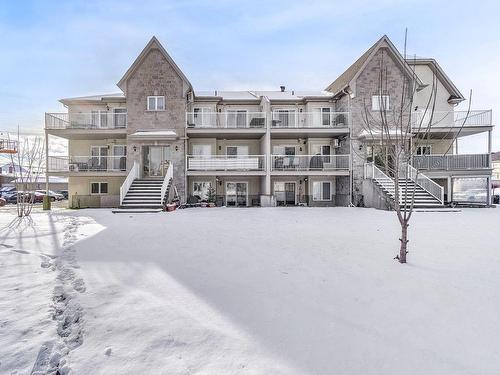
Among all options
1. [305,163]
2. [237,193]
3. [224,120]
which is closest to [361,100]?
[305,163]

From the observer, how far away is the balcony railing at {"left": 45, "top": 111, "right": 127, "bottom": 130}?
2147cm

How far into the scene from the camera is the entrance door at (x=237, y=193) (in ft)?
78.7

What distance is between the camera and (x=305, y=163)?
22.3 meters

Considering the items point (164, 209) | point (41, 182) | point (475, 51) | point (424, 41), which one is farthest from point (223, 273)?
point (41, 182)

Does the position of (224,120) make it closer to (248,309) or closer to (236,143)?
(236,143)

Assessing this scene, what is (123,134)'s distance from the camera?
22172 mm

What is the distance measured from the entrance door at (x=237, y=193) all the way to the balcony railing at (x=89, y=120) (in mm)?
8986

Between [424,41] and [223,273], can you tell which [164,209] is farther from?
[424,41]

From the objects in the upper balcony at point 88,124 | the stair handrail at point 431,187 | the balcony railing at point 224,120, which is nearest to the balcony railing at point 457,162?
the stair handrail at point 431,187

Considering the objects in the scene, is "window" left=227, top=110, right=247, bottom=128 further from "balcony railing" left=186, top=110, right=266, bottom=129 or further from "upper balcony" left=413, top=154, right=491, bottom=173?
"upper balcony" left=413, top=154, right=491, bottom=173

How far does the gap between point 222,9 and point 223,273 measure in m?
15.0

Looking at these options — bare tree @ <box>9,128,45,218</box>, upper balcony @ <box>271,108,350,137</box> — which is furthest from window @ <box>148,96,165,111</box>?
upper balcony @ <box>271,108,350,137</box>

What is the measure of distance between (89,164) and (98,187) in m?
2.85

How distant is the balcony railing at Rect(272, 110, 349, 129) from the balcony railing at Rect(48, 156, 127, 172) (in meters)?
11.7
